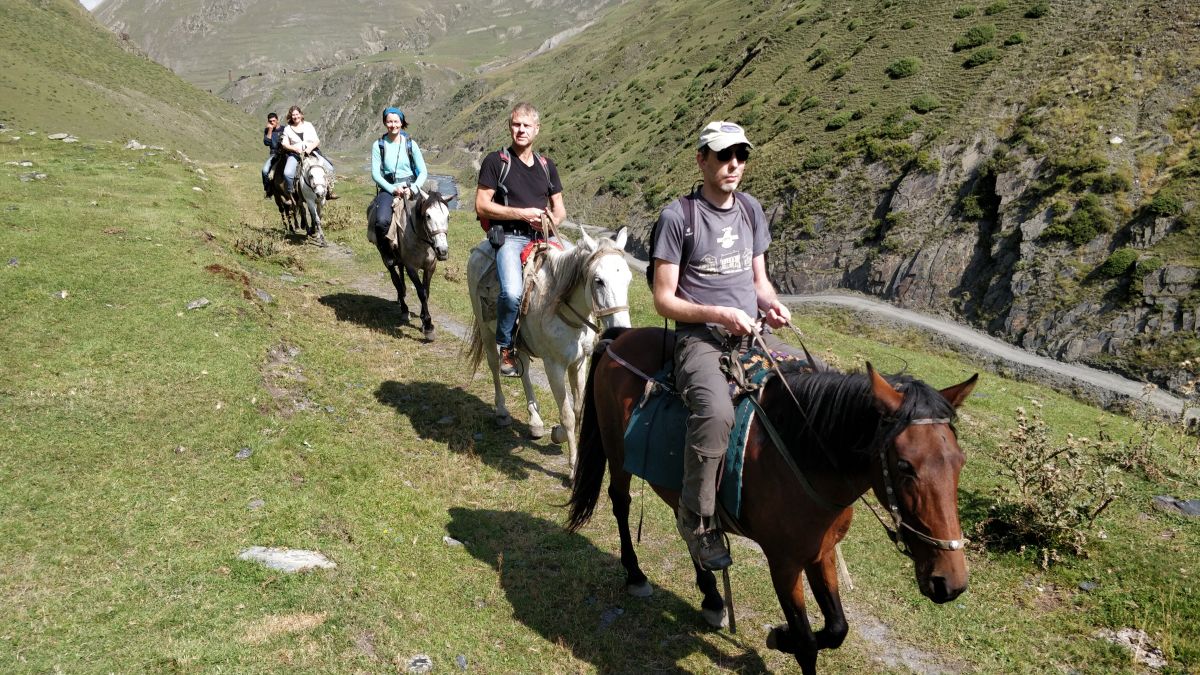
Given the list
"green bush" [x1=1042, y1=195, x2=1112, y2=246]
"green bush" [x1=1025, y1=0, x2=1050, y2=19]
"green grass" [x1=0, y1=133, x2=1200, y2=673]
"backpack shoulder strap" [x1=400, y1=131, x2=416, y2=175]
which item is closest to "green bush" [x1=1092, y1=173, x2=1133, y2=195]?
"green bush" [x1=1042, y1=195, x2=1112, y2=246]

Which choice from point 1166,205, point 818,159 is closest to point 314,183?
point 818,159

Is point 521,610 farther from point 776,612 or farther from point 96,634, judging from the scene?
point 96,634

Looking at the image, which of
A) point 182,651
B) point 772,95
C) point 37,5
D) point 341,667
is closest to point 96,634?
point 182,651

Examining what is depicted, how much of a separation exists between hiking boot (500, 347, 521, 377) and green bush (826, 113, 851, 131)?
41179 mm

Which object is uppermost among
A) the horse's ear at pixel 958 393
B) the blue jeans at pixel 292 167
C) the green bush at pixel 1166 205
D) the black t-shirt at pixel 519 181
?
the black t-shirt at pixel 519 181

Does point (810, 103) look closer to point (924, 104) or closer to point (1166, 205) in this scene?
point (924, 104)

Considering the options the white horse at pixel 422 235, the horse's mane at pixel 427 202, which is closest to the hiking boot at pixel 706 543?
the white horse at pixel 422 235

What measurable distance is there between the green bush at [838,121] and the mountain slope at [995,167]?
12 centimetres

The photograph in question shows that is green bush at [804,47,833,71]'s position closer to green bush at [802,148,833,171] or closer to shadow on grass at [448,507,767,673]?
green bush at [802,148,833,171]

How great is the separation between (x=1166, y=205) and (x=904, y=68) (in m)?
21.1

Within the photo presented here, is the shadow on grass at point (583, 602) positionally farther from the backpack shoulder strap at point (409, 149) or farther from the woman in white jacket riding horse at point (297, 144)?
the woman in white jacket riding horse at point (297, 144)

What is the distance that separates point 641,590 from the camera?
5.81 metres

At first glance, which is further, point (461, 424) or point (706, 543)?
point (461, 424)

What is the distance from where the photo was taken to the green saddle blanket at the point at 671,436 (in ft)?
14.0
